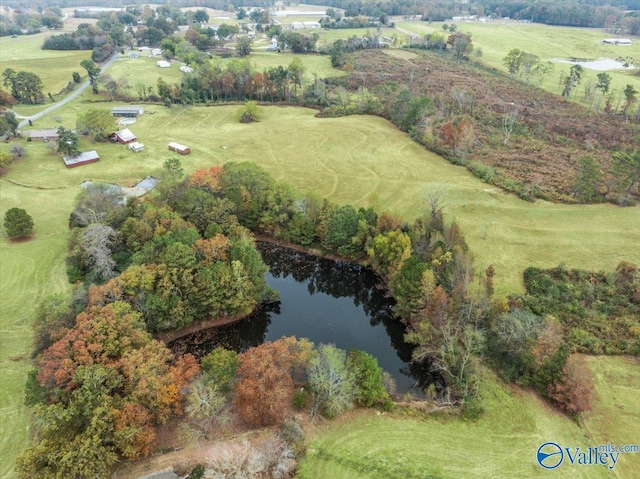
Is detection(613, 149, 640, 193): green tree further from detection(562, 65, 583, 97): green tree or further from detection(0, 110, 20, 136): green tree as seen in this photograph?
detection(0, 110, 20, 136): green tree

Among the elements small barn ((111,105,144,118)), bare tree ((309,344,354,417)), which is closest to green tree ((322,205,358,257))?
bare tree ((309,344,354,417))

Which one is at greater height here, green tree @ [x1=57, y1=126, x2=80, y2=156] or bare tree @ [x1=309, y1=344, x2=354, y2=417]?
green tree @ [x1=57, y1=126, x2=80, y2=156]

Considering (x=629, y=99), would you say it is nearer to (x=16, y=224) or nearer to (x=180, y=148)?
(x=180, y=148)

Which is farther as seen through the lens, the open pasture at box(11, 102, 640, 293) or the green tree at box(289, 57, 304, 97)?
the green tree at box(289, 57, 304, 97)

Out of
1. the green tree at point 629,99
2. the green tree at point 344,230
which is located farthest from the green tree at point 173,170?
the green tree at point 629,99

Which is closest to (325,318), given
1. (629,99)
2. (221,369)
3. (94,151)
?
(221,369)

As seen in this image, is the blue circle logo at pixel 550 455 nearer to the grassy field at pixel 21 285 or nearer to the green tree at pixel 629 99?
the grassy field at pixel 21 285
